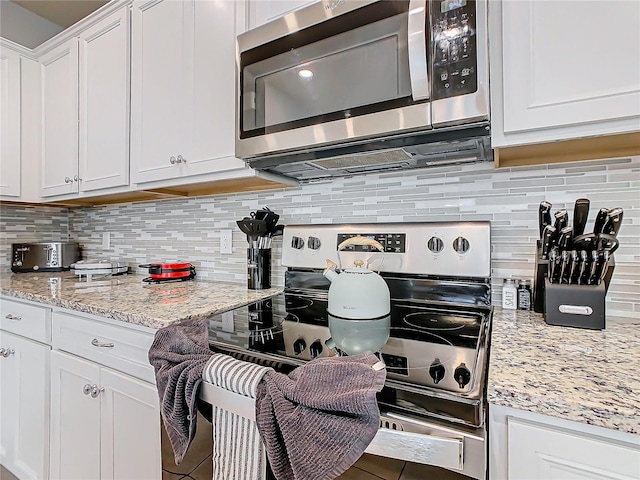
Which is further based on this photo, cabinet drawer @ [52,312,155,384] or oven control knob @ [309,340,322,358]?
cabinet drawer @ [52,312,155,384]

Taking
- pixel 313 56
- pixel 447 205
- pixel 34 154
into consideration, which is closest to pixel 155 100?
pixel 313 56

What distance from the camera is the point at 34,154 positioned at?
6.93ft

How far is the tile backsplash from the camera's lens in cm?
99

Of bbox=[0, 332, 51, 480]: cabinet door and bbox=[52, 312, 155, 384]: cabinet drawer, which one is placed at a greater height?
bbox=[52, 312, 155, 384]: cabinet drawer

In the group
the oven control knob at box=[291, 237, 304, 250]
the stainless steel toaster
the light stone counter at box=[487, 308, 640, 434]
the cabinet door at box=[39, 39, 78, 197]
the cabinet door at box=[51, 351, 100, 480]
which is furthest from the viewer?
the stainless steel toaster

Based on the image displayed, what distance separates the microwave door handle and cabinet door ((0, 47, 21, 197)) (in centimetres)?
236

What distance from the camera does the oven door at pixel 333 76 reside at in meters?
0.90

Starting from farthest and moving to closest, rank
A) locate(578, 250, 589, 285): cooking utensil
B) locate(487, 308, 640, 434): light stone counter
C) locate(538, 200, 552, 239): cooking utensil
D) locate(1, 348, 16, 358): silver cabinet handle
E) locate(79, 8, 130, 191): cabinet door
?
locate(79, 8, 130, 191): cabinet door
locate(1, 348, 16, 358): silver cabinet handle
locate(538, 200, 552, 239): cooking utensil
locate(578, 250, 589, 285): cooking utensil
locate(487, 308, 640, 434): light stone counter

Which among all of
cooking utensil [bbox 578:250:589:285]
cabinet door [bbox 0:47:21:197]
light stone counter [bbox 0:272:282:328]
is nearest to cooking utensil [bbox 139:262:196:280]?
light stone counter [bbox 0:272:282:328]

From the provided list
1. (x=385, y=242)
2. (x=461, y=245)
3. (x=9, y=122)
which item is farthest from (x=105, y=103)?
(x=461, y=245)

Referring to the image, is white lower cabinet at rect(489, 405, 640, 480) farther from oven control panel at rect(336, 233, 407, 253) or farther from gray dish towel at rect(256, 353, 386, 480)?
oven control panel at rect(336, 233, 407, 253)

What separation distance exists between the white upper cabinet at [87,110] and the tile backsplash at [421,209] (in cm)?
33

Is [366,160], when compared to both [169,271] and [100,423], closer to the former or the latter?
[169,271]

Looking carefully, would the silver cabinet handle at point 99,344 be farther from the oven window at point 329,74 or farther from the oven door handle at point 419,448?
the oven door handle at point 419,448
